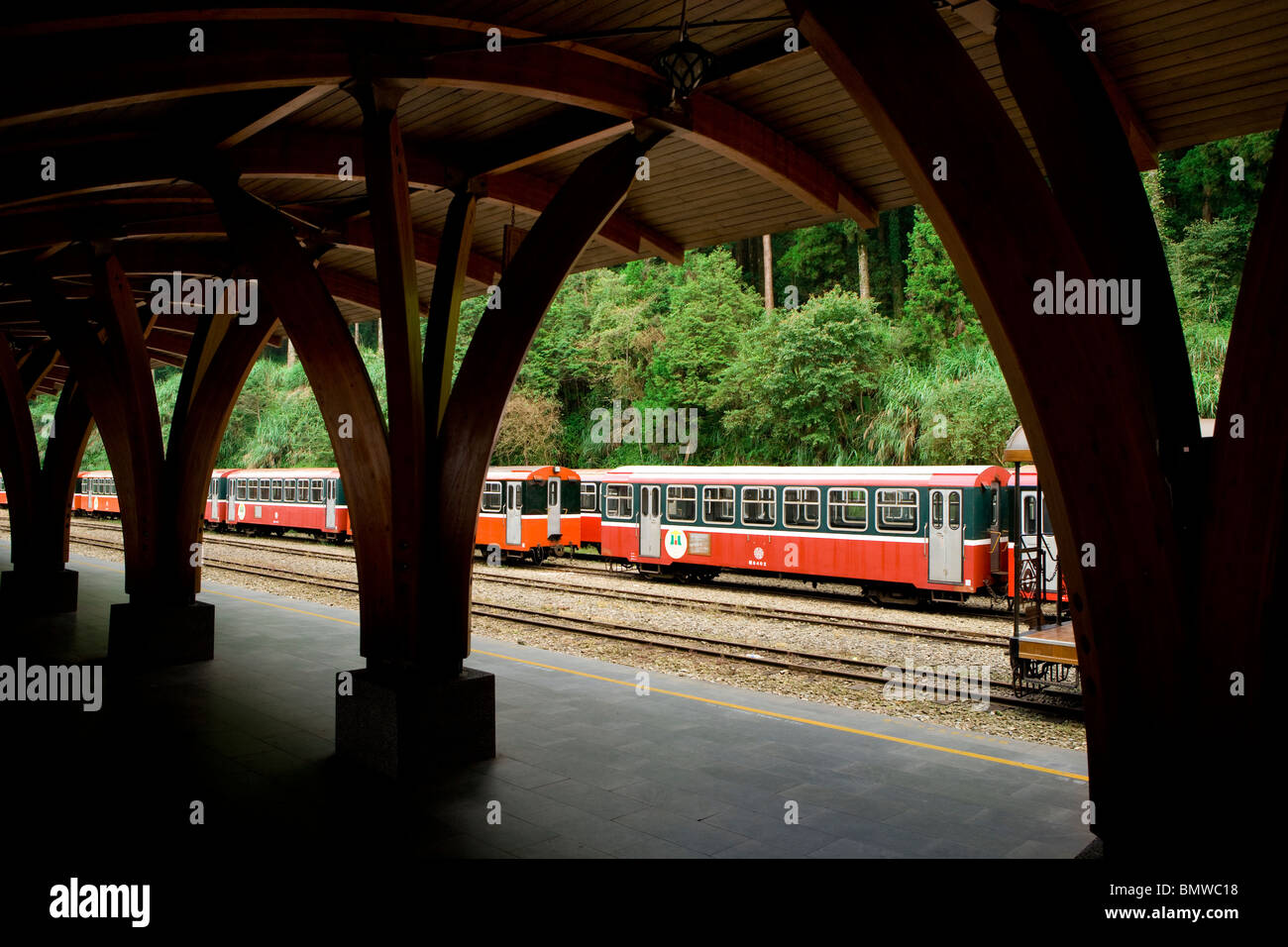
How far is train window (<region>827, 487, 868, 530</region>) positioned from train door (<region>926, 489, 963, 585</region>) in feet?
4.45

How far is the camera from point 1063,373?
10.4ft

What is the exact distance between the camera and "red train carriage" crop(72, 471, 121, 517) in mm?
38125

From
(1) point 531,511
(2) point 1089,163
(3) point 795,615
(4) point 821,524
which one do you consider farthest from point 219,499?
(2) point 1089,163

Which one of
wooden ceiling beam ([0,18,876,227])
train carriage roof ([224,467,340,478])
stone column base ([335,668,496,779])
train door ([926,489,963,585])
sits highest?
wooden ceiling beam ([0,18,876,227])

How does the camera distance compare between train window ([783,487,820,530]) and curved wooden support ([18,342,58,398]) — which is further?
train window ([783,487,820,530])

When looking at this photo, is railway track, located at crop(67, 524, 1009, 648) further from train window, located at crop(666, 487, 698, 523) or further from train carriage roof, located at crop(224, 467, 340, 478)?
train carriage roof, located at crop(224, 467, 340, 478)

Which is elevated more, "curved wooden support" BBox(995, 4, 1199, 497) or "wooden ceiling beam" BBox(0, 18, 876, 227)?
"wooden ceiling beam" BBox(0, 18, 876, 227)

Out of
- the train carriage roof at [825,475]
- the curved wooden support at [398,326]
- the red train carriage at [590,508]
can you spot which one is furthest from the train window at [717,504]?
the curved wooden support at [398,326]

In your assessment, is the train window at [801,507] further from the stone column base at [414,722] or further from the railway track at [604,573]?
the stone column base at [414,722]

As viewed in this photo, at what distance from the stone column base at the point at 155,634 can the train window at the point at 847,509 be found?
37.4ft

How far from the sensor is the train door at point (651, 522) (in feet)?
64.8

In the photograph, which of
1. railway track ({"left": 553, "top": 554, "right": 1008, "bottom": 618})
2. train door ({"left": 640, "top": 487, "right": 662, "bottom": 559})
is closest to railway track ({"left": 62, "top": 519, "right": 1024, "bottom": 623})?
railway track ({"left": 553, "top": 554, "right": 1008, "bottom": 618})
